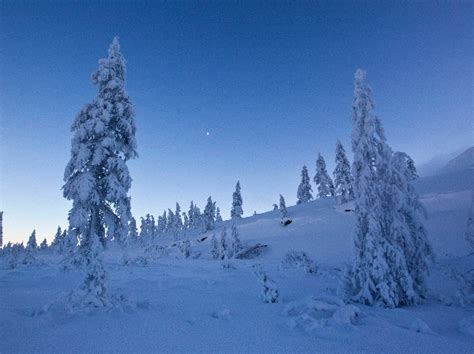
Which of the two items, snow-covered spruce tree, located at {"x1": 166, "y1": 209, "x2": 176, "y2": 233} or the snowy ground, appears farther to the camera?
snow-covered spruce tree, located at {"x1": 166, "y1": 209, "x2": 176, "y2": 233}

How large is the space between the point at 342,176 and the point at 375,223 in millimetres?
46414

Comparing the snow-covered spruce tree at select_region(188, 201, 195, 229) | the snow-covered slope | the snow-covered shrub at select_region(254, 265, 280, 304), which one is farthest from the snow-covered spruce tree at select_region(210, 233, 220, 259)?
the snow-covered spruce tree at select_region(188, 201, 195, 229)

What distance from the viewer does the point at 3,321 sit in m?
7.77

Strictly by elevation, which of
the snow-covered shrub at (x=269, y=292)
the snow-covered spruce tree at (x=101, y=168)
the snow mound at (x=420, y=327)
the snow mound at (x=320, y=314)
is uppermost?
the snow-covered spruce tree at (x=101, y=168)

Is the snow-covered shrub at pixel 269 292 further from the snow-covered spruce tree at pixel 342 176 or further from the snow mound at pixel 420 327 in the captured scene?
the snow-covered spruce tree at pixel 342 176

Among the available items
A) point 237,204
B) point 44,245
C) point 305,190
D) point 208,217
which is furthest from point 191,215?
point 44,245

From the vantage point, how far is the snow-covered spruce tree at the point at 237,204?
261ft

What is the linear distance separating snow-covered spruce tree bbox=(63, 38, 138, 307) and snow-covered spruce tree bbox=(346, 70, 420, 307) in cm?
1038

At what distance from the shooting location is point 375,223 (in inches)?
480

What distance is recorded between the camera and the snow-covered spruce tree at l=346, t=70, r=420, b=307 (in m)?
11.8

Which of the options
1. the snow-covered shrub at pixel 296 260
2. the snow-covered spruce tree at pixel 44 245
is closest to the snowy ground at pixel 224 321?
the snow-covered shrub at pixel 296 260

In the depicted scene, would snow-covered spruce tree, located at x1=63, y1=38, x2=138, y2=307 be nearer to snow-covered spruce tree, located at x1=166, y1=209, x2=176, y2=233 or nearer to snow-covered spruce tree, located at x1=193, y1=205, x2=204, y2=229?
snow-covered spruce tree, located at x1=193, y1=205, x2=204, y2=229

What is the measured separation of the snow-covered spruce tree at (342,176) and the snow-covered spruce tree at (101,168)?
166ft

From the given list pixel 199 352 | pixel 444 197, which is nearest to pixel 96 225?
pixel 199 352
